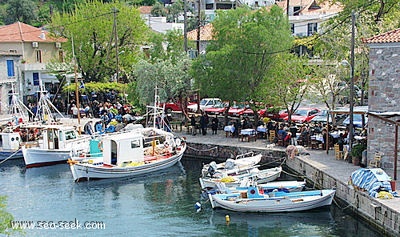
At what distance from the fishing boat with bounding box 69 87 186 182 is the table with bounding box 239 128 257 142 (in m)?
3.67

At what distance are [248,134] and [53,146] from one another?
12219mm

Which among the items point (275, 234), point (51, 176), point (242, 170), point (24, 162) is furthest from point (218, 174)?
point (24, 162)

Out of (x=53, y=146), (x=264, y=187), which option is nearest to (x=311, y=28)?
(x=53, y=146)

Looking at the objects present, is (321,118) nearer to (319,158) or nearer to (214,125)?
(319,158)

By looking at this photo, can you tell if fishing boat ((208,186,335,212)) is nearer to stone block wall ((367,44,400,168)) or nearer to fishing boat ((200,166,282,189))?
fishing boat ((200,166,282,189))

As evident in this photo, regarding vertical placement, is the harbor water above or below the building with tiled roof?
below

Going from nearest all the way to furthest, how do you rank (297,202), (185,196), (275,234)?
(275,234) < (297,202) < (185,196)

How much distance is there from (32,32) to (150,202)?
38037 millimetres

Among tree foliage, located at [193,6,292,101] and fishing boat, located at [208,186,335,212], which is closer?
fishing boat, located at [208,186,335,212]

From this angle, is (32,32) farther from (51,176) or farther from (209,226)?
(209,226)

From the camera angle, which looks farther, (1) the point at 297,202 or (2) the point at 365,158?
(2) the point at 365,158

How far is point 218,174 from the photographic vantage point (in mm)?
29344

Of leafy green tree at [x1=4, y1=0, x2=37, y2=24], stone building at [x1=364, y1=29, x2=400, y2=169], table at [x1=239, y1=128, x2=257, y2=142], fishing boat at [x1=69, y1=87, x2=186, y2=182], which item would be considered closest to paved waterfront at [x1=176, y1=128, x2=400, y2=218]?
table at [x1=239, y1=128, x2=257, y2=142]

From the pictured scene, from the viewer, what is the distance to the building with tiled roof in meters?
54.5
